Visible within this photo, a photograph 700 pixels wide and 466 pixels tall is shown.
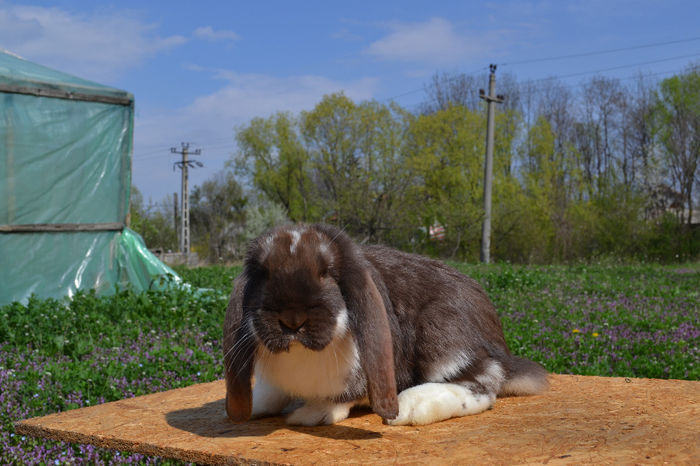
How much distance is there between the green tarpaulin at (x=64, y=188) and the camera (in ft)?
30.0

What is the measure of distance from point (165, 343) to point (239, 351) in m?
3.86

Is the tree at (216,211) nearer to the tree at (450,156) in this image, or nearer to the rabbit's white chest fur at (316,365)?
the tree at (450,156)

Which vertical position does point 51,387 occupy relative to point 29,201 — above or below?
below

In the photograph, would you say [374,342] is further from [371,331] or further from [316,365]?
[316,365]

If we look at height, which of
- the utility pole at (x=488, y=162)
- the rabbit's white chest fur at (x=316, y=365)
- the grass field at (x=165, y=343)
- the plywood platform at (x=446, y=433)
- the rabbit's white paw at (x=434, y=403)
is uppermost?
the utility pole at (x=488, y=162)

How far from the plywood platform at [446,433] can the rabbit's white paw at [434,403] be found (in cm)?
5

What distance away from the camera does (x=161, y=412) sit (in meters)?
3.85

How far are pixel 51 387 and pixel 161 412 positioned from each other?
1.64 m

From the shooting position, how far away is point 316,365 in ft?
9.59

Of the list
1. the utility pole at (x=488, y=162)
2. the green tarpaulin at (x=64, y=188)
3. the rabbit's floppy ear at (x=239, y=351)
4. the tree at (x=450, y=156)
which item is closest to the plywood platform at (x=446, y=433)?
the rabbit's floppy ear at (x=239, y=351)

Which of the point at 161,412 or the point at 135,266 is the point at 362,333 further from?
the point at 135,266

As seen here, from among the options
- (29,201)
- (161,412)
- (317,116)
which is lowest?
(161,412)

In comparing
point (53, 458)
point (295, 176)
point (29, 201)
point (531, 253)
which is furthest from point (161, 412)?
point (295, 176)

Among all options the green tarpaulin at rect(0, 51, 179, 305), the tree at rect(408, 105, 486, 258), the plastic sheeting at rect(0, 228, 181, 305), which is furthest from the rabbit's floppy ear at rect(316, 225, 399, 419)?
the tree at rect(408, 105, 486, 258)
